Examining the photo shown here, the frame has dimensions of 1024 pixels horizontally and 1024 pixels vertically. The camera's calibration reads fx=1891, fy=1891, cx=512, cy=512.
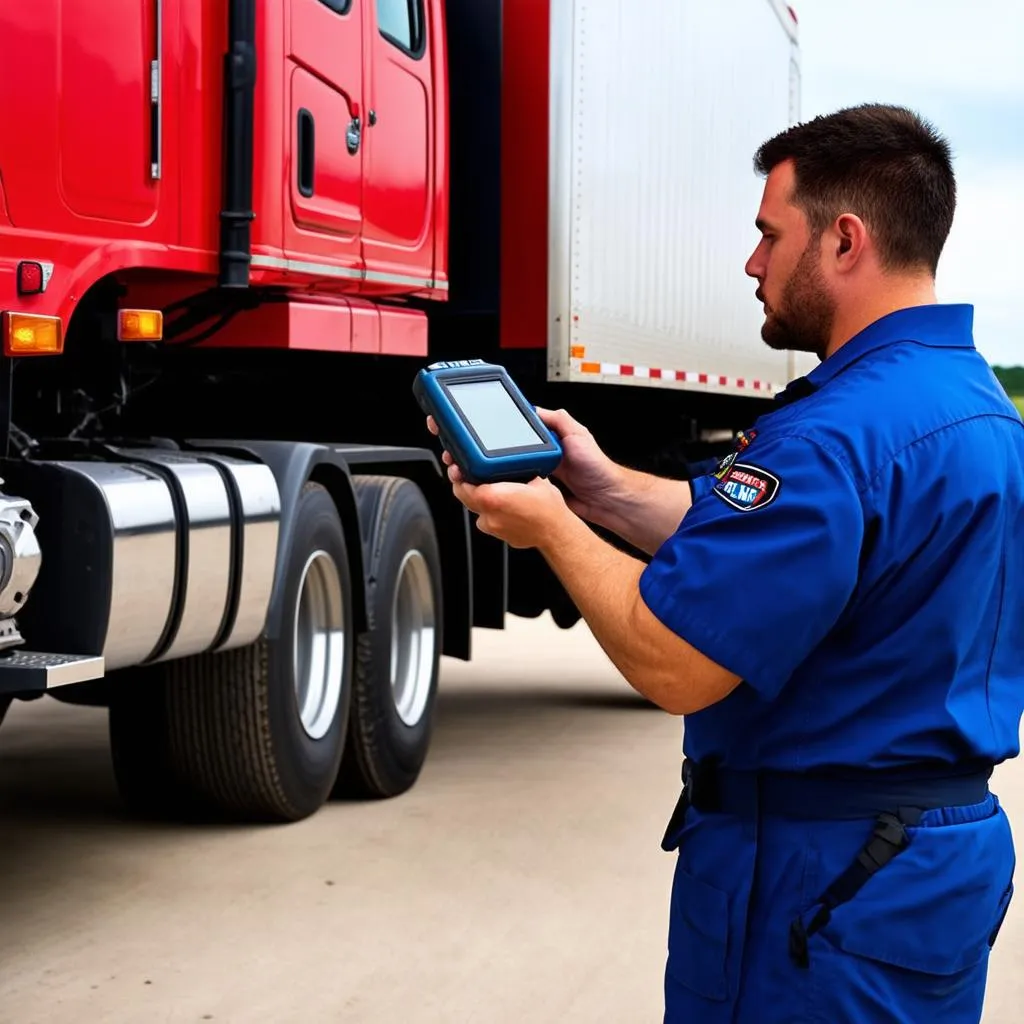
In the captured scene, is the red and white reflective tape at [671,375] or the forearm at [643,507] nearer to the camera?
the forearm at [643,507]

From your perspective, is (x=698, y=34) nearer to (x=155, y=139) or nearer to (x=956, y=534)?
(x=155, y=139)

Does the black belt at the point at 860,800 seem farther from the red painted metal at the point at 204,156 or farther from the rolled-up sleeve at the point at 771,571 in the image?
the red painted metal at the point at 204,156

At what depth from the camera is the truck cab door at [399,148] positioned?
6250 mm

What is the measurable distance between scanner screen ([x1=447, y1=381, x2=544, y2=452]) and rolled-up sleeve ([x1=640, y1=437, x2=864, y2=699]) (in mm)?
293

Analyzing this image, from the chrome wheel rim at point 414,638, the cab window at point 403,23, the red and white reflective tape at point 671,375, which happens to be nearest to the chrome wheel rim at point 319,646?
the chrome wheel rim at point 414,638

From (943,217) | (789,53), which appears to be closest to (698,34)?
(789,53)

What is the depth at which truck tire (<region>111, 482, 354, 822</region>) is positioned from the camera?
231 inches

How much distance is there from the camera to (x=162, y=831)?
241 inches

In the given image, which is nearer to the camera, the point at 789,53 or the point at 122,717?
the point at 122,717

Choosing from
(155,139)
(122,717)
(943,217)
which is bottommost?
(122,717)

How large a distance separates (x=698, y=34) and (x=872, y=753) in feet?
22.8

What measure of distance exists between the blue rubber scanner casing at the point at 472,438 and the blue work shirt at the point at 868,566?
0.71 ft

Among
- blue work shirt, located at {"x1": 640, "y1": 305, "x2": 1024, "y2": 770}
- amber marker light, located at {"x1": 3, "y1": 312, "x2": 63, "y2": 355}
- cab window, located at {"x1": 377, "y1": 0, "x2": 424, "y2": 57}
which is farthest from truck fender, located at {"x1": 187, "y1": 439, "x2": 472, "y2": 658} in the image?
blue work shirt, located at {"x1": 640, "y1": 305, "x2": 1024, "y2": 770}

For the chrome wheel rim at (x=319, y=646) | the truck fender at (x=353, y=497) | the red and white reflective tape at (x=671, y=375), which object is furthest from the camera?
the red and white reflective tape at (x=671, y=375)
